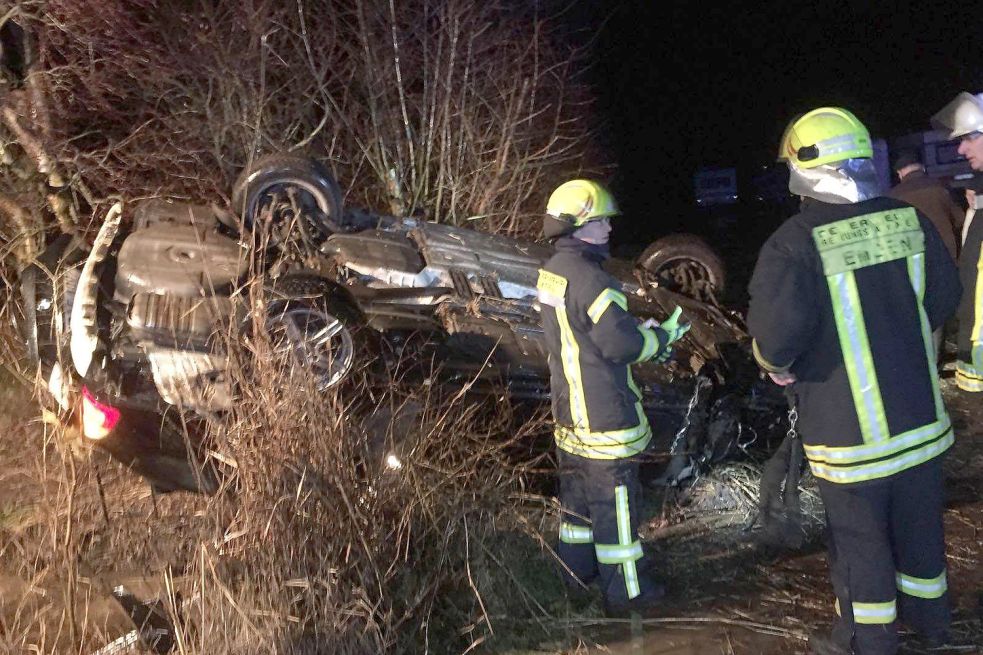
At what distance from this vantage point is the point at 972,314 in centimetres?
353

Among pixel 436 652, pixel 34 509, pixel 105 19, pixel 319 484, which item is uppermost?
pixel 105 19

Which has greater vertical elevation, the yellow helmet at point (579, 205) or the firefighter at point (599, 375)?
the yellow helmet at point (579, 205)

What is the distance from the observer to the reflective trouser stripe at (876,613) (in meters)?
2.75

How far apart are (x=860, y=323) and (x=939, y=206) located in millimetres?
2516

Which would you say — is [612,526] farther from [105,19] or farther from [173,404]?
[105,19]

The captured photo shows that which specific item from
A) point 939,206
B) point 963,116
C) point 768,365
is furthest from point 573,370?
point 939,206

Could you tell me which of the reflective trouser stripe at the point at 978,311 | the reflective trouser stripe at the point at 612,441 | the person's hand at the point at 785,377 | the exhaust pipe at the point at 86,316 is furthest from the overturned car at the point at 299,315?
the person's hand at the point at 785,377

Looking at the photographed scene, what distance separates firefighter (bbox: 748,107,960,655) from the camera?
104 inches

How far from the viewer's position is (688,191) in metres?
20.0

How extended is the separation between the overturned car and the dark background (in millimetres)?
14039

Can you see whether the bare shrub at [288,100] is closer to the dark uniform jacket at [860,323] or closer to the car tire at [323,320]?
the car tire at [323,320]

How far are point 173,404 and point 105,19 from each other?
15.7 feet

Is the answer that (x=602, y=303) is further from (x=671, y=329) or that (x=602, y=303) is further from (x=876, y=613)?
(x=876, y=613)

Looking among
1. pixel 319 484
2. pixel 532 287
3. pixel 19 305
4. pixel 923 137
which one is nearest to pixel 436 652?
pixel 319 484
